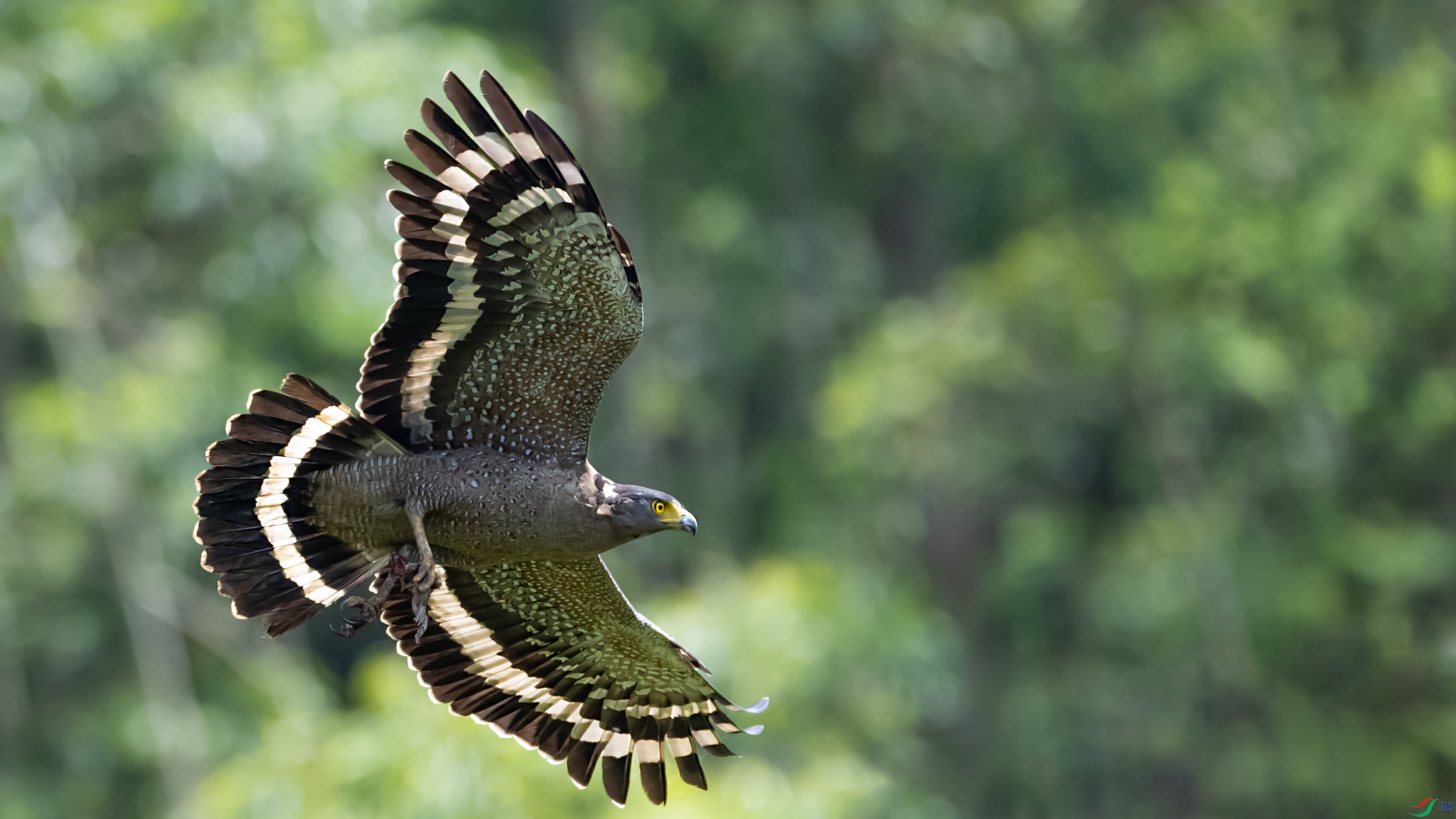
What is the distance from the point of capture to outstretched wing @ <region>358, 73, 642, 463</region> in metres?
4.91

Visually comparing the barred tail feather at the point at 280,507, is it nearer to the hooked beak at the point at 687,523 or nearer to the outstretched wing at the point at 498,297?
the outstretched wing at the point at 498,297

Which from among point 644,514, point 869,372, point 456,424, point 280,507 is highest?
point 869,372

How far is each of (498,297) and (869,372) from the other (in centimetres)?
1123

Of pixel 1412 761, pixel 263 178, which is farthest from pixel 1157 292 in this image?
pixel 263 178

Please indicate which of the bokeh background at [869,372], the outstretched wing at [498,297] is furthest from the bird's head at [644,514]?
the bokeh background at [869,372]

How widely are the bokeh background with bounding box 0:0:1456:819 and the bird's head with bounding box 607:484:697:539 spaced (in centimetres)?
592

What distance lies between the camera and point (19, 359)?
1720 centimetres

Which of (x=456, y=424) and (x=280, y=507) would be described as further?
(x=456, y=424)

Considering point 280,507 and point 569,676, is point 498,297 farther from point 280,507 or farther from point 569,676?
point 569,676

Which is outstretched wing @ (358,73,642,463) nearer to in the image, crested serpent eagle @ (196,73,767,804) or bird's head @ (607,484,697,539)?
crested serpent eagle @ (196,73,767,804)

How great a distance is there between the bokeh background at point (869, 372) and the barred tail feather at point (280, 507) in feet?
19.0

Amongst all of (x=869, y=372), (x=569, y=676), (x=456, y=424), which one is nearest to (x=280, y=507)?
(x=456, y=424)

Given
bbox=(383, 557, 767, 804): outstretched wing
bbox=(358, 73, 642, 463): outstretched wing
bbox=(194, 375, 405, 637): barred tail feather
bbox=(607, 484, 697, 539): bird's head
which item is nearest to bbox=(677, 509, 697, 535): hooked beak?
bbox=(607, 484, 697, 539): bird's head

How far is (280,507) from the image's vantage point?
5234 millimetres
